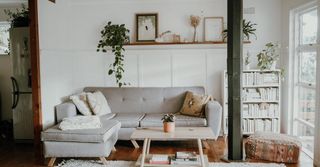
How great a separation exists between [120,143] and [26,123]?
154cm

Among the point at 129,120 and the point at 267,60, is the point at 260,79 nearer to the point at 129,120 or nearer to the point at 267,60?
the point at 267,60

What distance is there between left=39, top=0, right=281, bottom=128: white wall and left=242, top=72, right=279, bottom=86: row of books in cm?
52

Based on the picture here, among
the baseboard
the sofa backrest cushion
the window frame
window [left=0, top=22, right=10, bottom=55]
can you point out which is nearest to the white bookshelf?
the window frame

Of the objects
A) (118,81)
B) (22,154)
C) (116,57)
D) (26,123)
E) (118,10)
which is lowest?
(22,154)

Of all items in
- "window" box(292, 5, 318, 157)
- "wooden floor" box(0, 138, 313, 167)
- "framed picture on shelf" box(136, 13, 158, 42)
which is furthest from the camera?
"framed picture on shelf" box(136, 13, 158, 42)

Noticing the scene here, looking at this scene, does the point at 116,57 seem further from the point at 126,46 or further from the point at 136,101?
the point at 136,101

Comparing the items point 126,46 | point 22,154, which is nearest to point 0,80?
point 22,154

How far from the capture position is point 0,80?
19.0 ft

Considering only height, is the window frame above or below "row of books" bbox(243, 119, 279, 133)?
above

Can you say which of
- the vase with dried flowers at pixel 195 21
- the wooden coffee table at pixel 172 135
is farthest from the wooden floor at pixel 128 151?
the vase with dried flowers at pixel 195 21

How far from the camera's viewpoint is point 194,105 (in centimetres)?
456

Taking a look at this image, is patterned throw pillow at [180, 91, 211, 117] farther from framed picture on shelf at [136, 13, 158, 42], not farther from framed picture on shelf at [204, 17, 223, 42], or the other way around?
framed picture on shelf at [136, 13, 158, 42]

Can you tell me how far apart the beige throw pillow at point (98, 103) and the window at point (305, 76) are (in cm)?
298

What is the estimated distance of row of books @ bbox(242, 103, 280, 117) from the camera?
4832 millimetres
